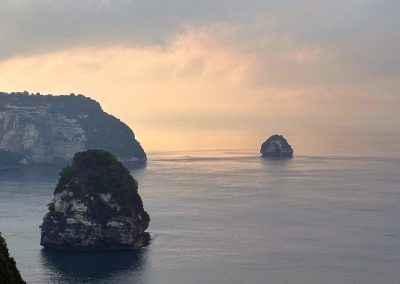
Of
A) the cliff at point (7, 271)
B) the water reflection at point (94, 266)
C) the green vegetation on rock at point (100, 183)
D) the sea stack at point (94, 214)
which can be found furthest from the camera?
the green vegetation on rock at point (100, 183)

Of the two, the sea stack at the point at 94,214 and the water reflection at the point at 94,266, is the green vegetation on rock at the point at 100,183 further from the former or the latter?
the water reflection at the point at 94,266

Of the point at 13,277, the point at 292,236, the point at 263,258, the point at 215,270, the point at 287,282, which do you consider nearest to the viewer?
the point at 13,277

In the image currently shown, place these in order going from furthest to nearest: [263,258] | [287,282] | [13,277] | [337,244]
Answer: [337,244] < [263,258] < [287,282] < [13,277]

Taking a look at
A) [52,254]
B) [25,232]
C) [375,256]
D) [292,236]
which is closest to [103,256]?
[52,254]

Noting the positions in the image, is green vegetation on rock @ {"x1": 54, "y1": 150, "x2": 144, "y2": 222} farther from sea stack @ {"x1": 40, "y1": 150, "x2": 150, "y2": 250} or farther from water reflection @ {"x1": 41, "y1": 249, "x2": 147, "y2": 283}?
water reflection @ {"x1": 41, "y1": 249, "x2": 147, "y2": 283}

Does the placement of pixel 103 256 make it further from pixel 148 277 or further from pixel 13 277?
pixel 13 277

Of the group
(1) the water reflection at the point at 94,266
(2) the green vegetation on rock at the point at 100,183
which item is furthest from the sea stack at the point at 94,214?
(1) the water reflection at the point at 94,266
